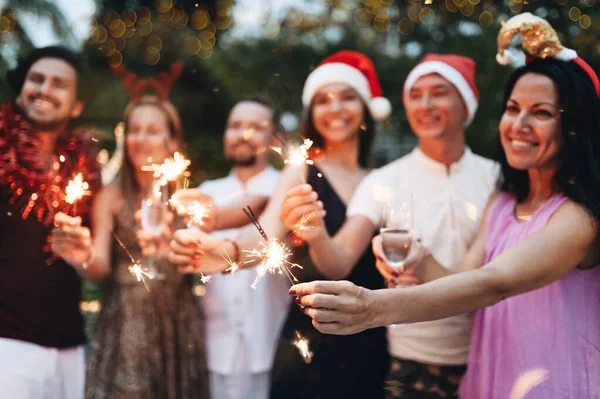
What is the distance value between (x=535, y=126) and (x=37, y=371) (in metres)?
2.64

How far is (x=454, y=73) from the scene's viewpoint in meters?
2.99

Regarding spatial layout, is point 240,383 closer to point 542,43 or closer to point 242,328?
point 242,328

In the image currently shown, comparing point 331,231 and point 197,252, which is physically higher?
point 331,231

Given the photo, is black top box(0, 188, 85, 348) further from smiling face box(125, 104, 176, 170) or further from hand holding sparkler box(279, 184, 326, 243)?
hand holding sparkler box(279, 184, 326, 243)

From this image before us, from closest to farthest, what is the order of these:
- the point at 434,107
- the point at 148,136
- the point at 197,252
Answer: the point at 197,252
the point at 434,107
the point at 148,136

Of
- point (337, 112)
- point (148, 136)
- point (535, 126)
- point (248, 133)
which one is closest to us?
point (535, 126)

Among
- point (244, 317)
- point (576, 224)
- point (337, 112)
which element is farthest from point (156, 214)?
point (576, 224)

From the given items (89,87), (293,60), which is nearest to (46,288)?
(89,87)

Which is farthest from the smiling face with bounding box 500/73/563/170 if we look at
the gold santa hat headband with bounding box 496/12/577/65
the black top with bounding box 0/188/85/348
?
the black top with bounding box 0/188/85/348

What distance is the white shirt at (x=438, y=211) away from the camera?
2.70 metres

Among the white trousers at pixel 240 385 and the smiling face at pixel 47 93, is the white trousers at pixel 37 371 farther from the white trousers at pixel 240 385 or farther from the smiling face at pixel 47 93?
the smiling face at pixel 47 93

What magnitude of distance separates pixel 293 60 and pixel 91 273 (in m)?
3.80

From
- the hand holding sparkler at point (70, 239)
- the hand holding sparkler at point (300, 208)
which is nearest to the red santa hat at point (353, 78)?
the hand holding sparkler at point (300, 208)

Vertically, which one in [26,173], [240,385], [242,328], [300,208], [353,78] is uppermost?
[353,78]
